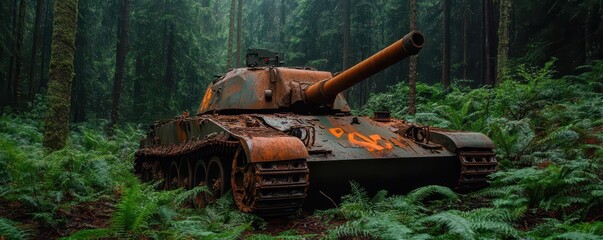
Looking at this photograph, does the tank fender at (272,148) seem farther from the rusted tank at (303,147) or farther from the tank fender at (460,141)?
the tank fender at (460,141)

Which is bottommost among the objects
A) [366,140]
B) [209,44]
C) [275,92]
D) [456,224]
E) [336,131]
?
[456,224]

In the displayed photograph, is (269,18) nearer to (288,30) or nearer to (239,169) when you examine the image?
(288,30)

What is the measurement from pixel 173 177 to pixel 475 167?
5801 millimetres

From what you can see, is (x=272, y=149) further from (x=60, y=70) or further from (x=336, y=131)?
(x=60, y=70)

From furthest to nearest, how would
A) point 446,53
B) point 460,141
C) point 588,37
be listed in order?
point 446,53 < point 588,37 < point 460,141

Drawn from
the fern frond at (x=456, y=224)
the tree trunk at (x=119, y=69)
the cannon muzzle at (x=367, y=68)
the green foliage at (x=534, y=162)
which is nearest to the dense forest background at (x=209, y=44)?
the tree trunk at (x=119, y=69)

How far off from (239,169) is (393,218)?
86.7 inches

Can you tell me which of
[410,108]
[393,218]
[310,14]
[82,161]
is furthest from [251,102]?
[310,14]

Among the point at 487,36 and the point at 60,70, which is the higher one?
the point at 487,36

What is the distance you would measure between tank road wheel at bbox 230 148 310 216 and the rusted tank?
1 centimetres

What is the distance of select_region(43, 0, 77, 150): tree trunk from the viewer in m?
8.27

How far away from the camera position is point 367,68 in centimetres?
631

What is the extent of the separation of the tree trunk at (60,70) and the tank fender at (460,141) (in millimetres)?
6537

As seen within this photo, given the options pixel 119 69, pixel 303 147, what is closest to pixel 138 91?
pixel 119 69
